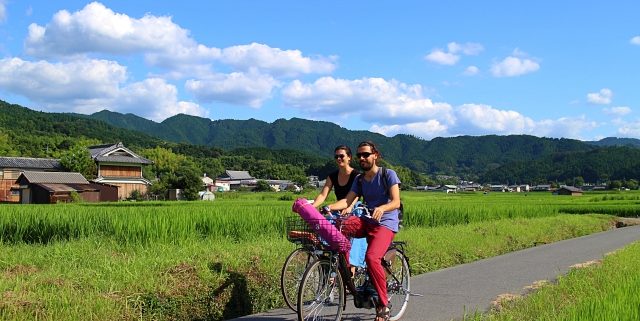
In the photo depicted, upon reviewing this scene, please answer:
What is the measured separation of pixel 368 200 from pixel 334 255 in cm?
73

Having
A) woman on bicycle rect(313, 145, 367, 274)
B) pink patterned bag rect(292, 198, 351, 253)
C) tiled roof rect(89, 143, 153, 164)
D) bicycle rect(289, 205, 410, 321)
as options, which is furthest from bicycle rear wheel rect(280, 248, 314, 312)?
tiled roof rect(89, 143, 153, 164)

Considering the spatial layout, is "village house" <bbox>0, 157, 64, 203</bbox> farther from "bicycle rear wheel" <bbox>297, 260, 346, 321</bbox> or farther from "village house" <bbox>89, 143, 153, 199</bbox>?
"bicycle rear wheel" <bbox>297, 260, 346, 321</bbox>

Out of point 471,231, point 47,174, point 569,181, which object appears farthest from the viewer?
point 569,181

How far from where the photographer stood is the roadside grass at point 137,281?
502cm

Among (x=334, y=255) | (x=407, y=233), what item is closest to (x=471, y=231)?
(x=407, y=233)

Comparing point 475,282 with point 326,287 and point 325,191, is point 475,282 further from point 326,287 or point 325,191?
point 326,287

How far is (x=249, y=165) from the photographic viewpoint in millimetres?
131125

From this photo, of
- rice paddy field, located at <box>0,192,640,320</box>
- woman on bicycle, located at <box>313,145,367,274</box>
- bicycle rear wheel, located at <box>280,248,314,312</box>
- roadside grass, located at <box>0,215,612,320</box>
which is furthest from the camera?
woman on bicycle, located at <box>313,145,367,274</box>

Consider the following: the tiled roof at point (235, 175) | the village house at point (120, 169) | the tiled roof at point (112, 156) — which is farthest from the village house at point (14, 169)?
the tiled roof at point (235, 175)

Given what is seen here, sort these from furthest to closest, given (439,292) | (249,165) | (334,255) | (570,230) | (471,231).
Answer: (249,165) < (570,230) < (471,231) < (439,292) < (334,255)

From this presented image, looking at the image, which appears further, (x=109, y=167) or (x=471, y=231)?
(x=109, y=167)

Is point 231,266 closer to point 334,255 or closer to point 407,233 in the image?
point 334,255

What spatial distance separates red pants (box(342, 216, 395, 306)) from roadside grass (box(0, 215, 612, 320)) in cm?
187

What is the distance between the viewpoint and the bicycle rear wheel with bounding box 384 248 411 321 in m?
5.97
